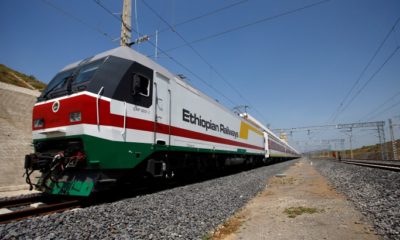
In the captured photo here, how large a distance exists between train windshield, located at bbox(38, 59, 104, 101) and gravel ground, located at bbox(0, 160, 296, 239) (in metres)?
→ 3.02

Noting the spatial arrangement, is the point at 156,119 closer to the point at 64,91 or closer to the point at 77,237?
the point at 64,91

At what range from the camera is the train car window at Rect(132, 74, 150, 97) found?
6.79 m

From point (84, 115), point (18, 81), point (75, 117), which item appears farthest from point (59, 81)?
point (18, 81)

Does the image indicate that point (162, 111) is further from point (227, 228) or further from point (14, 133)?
point (14, 133)

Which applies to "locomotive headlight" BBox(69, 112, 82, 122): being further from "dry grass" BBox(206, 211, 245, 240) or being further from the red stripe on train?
"dry grass" BBox(206, 211, 245, 240)

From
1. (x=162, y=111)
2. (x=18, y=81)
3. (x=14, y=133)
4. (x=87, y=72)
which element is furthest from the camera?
(x=18, y=81)

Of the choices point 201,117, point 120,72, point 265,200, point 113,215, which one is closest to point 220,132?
point 201,117

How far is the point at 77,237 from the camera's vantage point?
12.0ft

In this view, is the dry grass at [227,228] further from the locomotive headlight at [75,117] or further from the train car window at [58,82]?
the train car window at [58,82]

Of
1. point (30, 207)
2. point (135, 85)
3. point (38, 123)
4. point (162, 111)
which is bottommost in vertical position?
point (30, 207)

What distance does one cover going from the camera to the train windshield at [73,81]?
6.35 meters

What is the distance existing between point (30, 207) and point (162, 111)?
414cm

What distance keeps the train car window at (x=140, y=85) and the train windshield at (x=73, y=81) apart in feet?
3.20

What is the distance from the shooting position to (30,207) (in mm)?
6027
